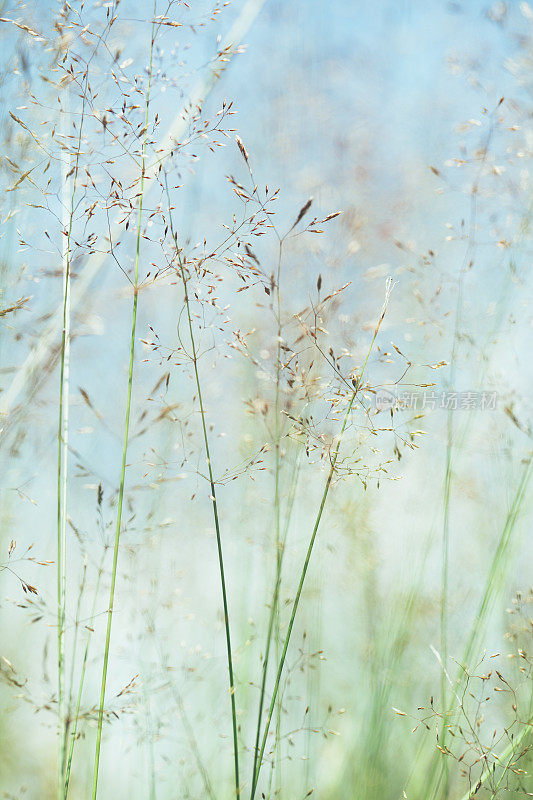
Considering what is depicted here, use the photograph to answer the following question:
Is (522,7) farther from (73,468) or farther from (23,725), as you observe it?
(23,725)

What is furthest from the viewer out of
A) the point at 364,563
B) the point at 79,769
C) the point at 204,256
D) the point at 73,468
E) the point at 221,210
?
the point at 221,210

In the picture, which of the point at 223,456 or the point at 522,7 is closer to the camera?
the point at 522,7

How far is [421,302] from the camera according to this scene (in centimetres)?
113

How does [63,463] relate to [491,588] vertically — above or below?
above

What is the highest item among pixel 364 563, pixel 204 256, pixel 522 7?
pixel 522 7

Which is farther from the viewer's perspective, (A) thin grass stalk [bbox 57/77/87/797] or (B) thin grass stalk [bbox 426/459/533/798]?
(B) thin grass stalk [bbox 426/459/533/798]

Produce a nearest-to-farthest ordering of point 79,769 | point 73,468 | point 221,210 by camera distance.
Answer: point 73,468 < point 79,769 < point 221,210

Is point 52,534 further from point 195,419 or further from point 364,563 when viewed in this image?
point 364,563

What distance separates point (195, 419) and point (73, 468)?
0.21m

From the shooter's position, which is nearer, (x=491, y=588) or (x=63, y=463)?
(x=63, y=463)

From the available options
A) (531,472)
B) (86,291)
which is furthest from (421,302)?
(86,291)

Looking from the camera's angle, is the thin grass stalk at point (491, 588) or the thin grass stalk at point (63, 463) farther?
the thin grass stalk at point (491, 588)

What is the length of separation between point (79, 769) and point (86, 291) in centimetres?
81

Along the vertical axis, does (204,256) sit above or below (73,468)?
above
